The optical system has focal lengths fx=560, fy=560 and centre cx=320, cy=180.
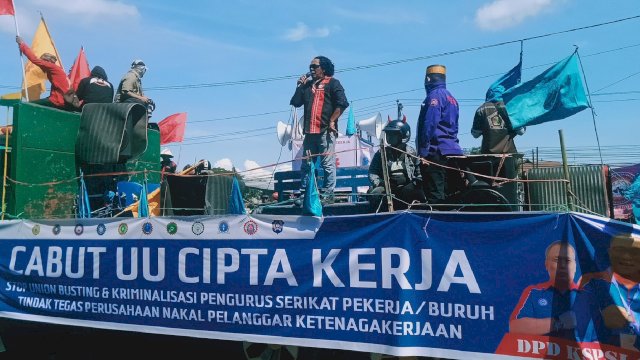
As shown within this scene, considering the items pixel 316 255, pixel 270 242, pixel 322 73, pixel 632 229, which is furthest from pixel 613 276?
pixel 322 73

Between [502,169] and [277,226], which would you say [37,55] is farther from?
[502,169]

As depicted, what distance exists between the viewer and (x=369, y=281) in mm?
4582

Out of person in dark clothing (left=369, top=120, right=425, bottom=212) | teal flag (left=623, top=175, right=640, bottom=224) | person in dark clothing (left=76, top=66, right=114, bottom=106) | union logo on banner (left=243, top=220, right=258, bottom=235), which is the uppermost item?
person in dark clothing (left=76, top=66, right=114, bottom=106)

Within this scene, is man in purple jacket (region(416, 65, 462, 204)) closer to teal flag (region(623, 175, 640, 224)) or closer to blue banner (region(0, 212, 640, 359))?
blue banner (region(0, 212, 640, 359))

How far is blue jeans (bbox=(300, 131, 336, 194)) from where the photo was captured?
664 centimetres

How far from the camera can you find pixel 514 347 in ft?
13.6

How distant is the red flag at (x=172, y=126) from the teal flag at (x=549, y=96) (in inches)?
252

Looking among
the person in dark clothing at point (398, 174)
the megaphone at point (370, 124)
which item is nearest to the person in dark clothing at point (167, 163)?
the person in dark clothing at point (398, 174)

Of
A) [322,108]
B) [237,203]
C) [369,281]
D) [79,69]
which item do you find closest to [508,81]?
[322,108]

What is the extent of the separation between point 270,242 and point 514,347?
2.19 m

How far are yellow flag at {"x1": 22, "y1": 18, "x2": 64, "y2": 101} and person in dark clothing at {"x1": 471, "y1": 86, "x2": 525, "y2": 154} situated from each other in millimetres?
7642

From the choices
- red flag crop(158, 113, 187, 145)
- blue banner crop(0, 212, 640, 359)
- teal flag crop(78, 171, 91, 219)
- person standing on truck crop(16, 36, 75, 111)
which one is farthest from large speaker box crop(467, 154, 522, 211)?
red flag crop(158, 113, 187, 145)

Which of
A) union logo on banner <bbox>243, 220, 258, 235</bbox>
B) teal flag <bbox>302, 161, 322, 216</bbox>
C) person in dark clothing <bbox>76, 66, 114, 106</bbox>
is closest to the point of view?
teal flag <bbox>302, 161, 322, 216</bbox>

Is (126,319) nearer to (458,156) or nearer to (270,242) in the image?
(270,242)
